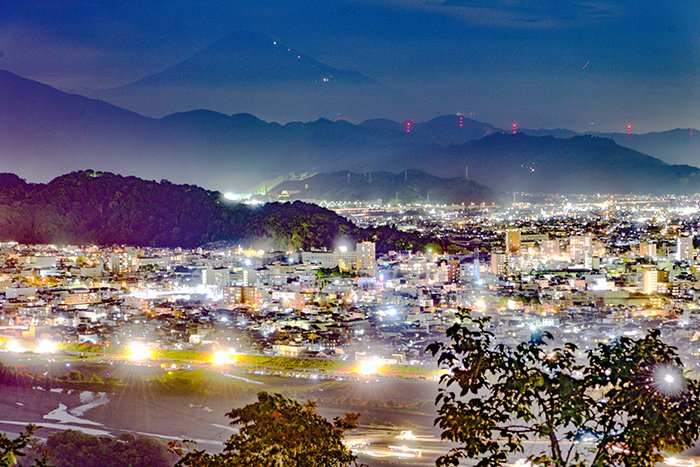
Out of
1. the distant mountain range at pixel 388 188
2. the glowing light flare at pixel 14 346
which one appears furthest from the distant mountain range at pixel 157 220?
the distant mountain range at pixel 388 188

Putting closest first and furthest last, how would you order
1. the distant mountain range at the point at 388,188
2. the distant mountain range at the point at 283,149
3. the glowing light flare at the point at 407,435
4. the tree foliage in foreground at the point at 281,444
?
the tree foliage in foreground at the point at 281,444
the glowing light flare at the point at 407,435
the distant mountain range at the point at 283,149
the distant mountain range at the point at 388,188

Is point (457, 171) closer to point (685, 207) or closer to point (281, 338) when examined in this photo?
point (685, 207)

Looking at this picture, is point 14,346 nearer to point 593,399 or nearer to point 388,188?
point 593,399

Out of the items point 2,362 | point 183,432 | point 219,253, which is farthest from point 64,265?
point 183,432

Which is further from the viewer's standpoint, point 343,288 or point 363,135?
point 363,135

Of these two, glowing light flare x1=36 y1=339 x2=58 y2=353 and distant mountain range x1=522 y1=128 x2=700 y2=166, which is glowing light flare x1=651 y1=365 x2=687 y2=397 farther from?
distant mountain range x1=522 y1=128 x2=700 y2=166

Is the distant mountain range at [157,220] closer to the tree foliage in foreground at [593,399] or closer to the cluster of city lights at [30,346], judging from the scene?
the cluster of city lights at [30,346]

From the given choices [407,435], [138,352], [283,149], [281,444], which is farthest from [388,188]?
[281,444]
